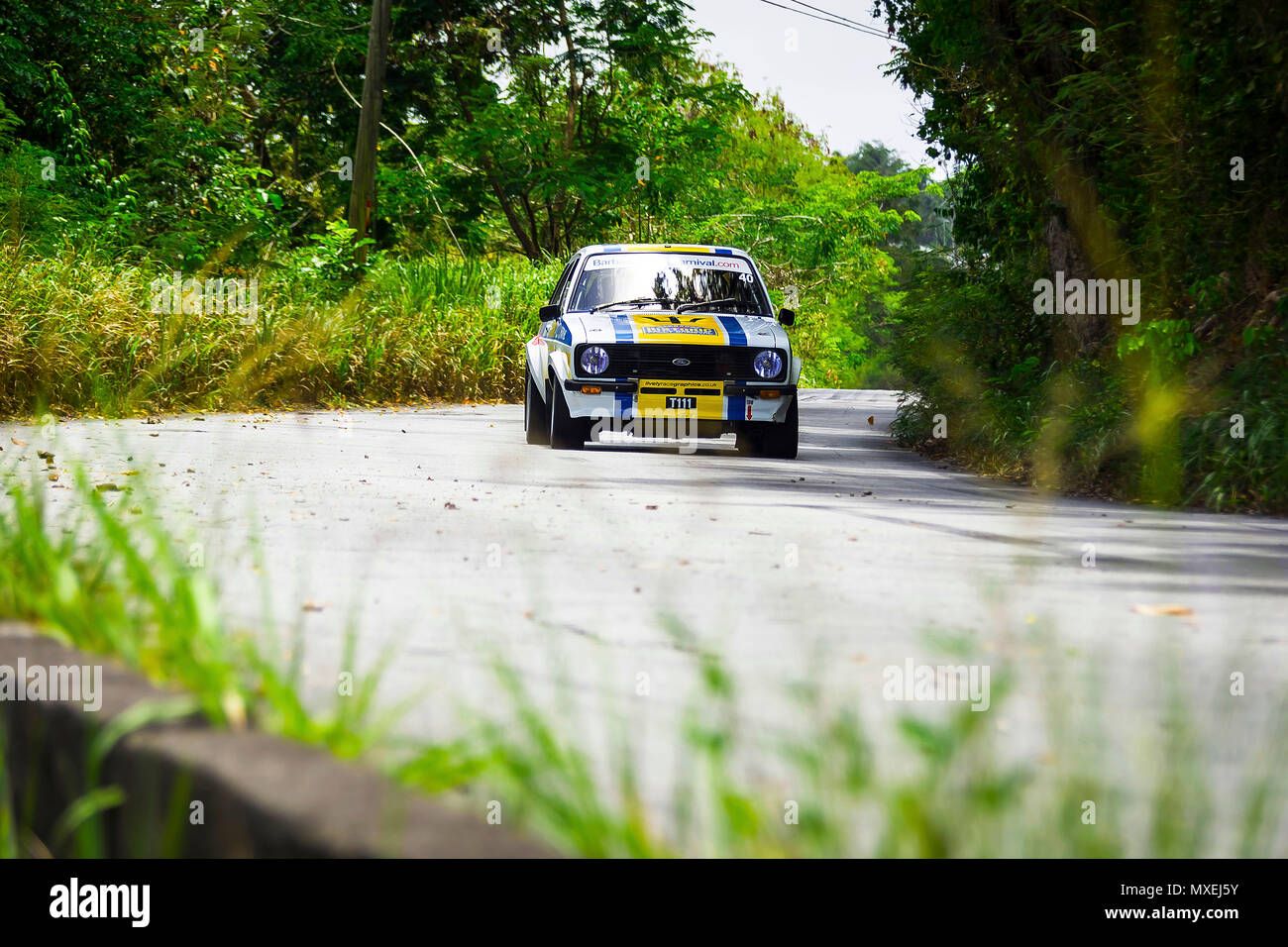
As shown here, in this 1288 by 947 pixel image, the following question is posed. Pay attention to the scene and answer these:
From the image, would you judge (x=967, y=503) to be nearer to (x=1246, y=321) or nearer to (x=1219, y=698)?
(x=1246, y=321)

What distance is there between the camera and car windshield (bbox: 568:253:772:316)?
13.3 meters

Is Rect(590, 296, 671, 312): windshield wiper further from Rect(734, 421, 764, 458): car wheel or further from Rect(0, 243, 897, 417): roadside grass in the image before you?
Rect(0, 243, 897, 417): roadside grass

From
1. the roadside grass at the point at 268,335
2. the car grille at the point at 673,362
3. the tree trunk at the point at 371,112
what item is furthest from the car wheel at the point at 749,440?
the tree trunk at the point at 371,112

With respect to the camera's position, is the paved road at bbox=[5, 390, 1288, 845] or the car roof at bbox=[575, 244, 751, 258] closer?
the paved road at bbox=[5, 390, 1288, 845]

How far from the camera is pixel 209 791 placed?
2822 mm

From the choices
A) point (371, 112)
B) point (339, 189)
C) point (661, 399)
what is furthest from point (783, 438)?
point (339, 189)

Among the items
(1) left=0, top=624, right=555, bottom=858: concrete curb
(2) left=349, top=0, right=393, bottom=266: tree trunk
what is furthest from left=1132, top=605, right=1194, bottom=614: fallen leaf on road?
(2) left=349, top=0, right=393, bottom=266: tree trunk

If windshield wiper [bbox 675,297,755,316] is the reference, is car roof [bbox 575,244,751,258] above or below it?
above

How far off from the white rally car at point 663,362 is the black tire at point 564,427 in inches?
0.4

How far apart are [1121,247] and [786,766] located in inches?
430

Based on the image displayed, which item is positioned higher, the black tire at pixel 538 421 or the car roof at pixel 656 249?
the car roof at pixel 656 249

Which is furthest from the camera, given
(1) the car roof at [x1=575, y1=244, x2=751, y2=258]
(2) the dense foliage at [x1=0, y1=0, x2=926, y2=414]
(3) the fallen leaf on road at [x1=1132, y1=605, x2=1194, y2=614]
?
(2) the dense foliage at [x1=0, y1=0, x2=926, y2=414]

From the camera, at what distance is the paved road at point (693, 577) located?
12.9 ft

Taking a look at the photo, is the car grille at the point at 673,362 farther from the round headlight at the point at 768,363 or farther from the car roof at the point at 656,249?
the car roof at the point at 656,249
